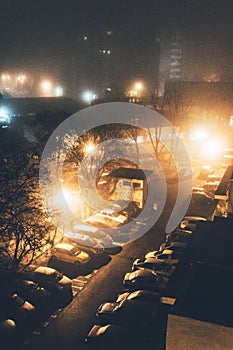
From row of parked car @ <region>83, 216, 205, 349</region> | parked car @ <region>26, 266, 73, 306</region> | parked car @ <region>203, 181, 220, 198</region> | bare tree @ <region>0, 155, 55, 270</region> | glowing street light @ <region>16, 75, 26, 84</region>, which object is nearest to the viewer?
row of parked car @ <region>83, 216, 205, 349</region>

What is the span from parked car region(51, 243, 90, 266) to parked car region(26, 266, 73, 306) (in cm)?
224

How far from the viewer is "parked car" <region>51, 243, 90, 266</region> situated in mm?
17875

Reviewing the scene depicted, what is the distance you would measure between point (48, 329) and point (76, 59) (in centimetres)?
6930

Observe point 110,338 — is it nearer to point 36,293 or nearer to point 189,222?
point 36,293

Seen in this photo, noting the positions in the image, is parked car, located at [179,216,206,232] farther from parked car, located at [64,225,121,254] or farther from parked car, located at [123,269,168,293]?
parked car, located at [123,269,168,293]

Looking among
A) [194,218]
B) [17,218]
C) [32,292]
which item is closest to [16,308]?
[32,292]

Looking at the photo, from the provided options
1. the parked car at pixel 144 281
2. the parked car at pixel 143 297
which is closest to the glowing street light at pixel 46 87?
the parked car at pixel 144 281

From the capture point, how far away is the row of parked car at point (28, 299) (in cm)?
1241

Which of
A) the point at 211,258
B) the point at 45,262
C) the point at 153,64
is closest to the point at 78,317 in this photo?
the point at 45,262

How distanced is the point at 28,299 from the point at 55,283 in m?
1.49

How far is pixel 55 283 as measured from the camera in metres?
15.1

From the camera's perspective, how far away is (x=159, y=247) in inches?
817

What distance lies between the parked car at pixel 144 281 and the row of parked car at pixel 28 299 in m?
3.00

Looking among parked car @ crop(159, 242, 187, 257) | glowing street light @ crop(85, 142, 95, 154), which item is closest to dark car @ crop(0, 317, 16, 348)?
parked car @ crop(159, 242, 187, 257)
